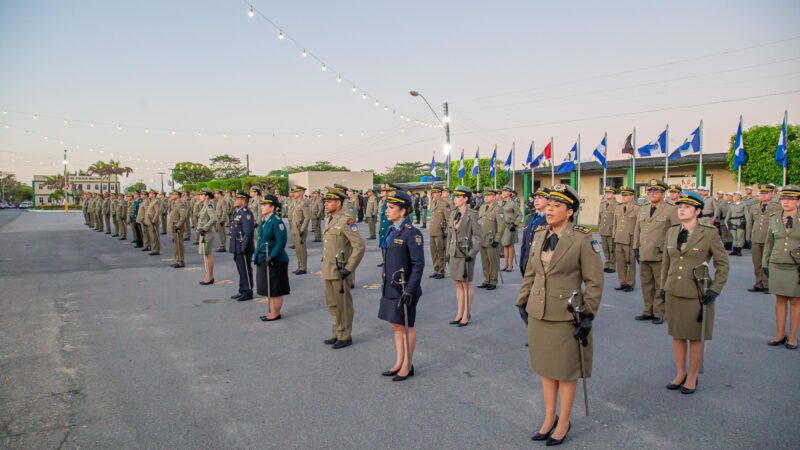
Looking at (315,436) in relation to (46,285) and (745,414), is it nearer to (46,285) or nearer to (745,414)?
(745,414)

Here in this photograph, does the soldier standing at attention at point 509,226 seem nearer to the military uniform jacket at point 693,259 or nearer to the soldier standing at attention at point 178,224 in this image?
the military uniform jacket at point 693,259

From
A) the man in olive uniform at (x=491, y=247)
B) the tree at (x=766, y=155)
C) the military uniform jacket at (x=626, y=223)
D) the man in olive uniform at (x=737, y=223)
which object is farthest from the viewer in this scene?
the tree at (x=766, y=155)

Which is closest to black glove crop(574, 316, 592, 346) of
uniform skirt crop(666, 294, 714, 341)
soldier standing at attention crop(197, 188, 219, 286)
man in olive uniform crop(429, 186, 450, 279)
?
uniform skirt crop(666, 294, 714, 341)

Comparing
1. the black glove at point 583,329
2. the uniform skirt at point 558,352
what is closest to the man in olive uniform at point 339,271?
the uniform skirt at point 558,352

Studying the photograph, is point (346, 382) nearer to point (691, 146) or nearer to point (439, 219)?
point (439, 219)

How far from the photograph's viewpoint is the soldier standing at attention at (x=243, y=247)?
29.2 feet

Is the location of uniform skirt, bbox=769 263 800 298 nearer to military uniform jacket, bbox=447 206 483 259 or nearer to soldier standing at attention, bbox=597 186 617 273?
military uniform jacket, bbox=447 206 483 259

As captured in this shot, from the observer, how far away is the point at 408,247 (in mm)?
5223

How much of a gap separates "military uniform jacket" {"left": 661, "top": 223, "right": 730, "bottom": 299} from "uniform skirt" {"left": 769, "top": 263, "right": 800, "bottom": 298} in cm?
167

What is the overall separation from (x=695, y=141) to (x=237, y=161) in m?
93.1

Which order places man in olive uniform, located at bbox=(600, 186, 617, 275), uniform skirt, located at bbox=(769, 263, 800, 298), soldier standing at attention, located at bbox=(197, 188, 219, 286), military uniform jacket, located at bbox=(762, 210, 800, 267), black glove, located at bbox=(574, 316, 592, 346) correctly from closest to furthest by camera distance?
black glove, located at bbox=(574, 316, 592, 346) < uniform skirt, located at bbox=(769, 263, 800, 298) < military uniform jacket, located at bbox=(762, 210, 800, 267) < soldier standing at attention, located at bbox=(197, 188, 219, 286) < man in olive uniform, located at bbox=(600, 186, 617, 275)

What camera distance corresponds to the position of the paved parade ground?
156 inches

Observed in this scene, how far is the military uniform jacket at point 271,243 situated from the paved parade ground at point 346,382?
3.24 feet

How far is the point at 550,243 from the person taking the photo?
3812mm
